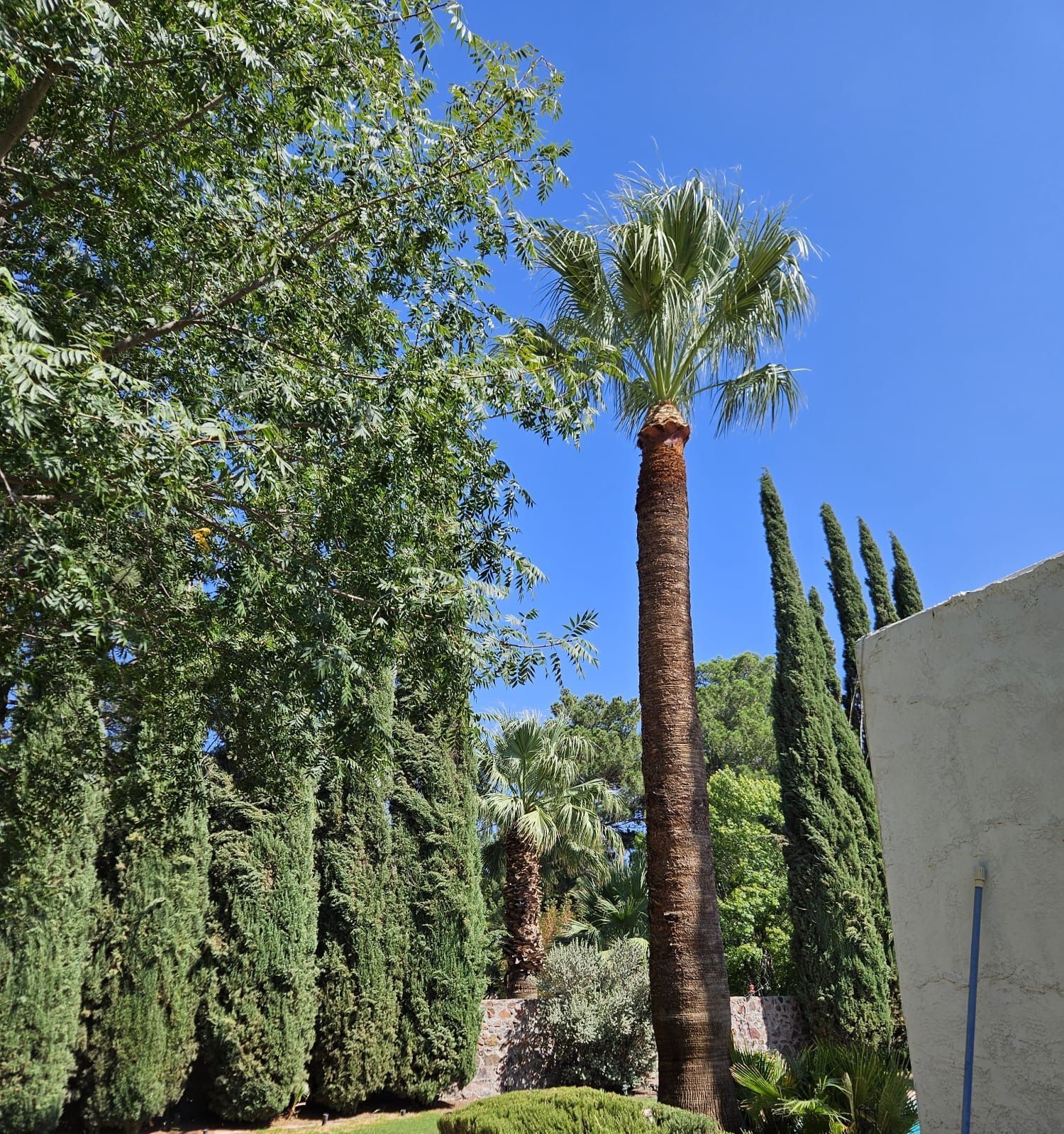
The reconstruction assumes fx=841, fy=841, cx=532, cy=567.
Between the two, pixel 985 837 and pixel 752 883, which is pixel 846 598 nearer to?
pixel 752 883

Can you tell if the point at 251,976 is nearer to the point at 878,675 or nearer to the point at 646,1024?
the point at 646,1024

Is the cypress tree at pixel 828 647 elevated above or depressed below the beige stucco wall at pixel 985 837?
above

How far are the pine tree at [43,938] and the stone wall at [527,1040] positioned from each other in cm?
→ 565

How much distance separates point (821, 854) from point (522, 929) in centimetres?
579

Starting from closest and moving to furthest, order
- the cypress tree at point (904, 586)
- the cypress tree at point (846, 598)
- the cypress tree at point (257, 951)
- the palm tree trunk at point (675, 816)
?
the palm tree trunk at point (675, 816)
the cypress tree at point (257, 951)
the cypress tree at point (846, 598)
the cypress tree at point (904, 586)

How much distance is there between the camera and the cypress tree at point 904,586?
22.6 metres

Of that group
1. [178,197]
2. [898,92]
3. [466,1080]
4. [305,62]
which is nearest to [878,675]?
[305,62]

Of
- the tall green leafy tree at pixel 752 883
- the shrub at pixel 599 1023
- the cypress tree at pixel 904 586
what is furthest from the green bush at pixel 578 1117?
the cypress tree at pixel 904 586

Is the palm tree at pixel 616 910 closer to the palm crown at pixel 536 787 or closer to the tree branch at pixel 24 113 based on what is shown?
the palm crown at pixel 536 787

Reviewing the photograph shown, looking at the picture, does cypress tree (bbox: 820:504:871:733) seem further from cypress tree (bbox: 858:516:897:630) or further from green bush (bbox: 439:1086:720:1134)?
green bush (bbox: 439:1086:720:1134)

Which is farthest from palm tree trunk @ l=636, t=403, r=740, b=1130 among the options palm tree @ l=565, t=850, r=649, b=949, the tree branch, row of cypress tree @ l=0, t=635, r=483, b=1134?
palm tree @ l=565, t=850, r=649, b=949

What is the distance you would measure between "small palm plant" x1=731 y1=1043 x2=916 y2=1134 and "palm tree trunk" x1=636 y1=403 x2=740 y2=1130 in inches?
33.6

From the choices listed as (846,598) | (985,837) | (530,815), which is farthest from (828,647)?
(985,837)

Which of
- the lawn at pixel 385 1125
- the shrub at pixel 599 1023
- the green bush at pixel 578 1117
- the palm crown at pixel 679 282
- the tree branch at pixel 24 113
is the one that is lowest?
the lawn at pixel 385 1125
